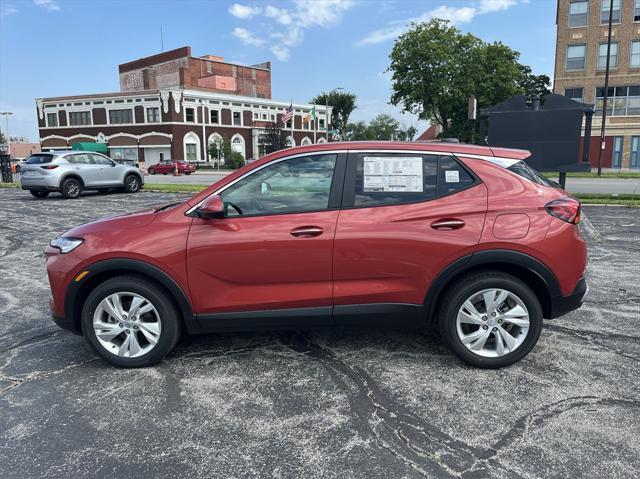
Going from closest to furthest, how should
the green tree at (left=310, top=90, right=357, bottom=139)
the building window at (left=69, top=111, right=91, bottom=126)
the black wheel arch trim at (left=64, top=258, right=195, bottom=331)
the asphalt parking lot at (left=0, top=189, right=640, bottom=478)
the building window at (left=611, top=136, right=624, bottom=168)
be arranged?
the asphalt parking lot at (left=0, top=189, right=640, bottom=478)
the black wheel arch trim at (left=64, top=258, right=195, bottom=331)
the building window at (left=611, top=136, right=624, bottom=168)
the building window at (left=69, top=111, right=91, bottom=126)
the green tree at (left=310, top=90, right=357, bottom=139)

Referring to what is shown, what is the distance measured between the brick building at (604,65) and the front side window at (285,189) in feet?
137

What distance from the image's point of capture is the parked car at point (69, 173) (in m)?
16.7

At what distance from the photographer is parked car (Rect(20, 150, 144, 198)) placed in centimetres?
1670

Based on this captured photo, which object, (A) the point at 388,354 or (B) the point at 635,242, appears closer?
(A) the point at 388,354

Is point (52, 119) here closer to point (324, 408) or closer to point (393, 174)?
point (393, 174)

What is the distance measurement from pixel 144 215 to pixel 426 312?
2312mm

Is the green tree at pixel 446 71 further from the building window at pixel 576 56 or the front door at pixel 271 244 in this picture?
the front door at pixel 271 244

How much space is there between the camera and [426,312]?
12.4 feet

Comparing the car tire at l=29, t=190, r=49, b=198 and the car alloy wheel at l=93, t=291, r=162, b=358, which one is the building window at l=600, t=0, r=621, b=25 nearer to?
the car tire at l=29, t=190, r=49, b=198

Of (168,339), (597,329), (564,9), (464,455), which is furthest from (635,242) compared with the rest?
(564,9)

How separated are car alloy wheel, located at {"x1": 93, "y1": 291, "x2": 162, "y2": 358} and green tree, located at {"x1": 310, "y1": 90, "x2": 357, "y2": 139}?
7905cm

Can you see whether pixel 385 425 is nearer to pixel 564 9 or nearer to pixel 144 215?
pixel 144 215

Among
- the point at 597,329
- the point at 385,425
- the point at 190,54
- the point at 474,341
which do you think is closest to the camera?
the point at 385,425

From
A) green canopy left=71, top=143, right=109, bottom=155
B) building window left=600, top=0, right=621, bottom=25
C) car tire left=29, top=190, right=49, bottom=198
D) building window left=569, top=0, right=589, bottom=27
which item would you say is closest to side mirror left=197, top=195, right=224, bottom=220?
car tire left=29, top=190, right=49, bottom=198
